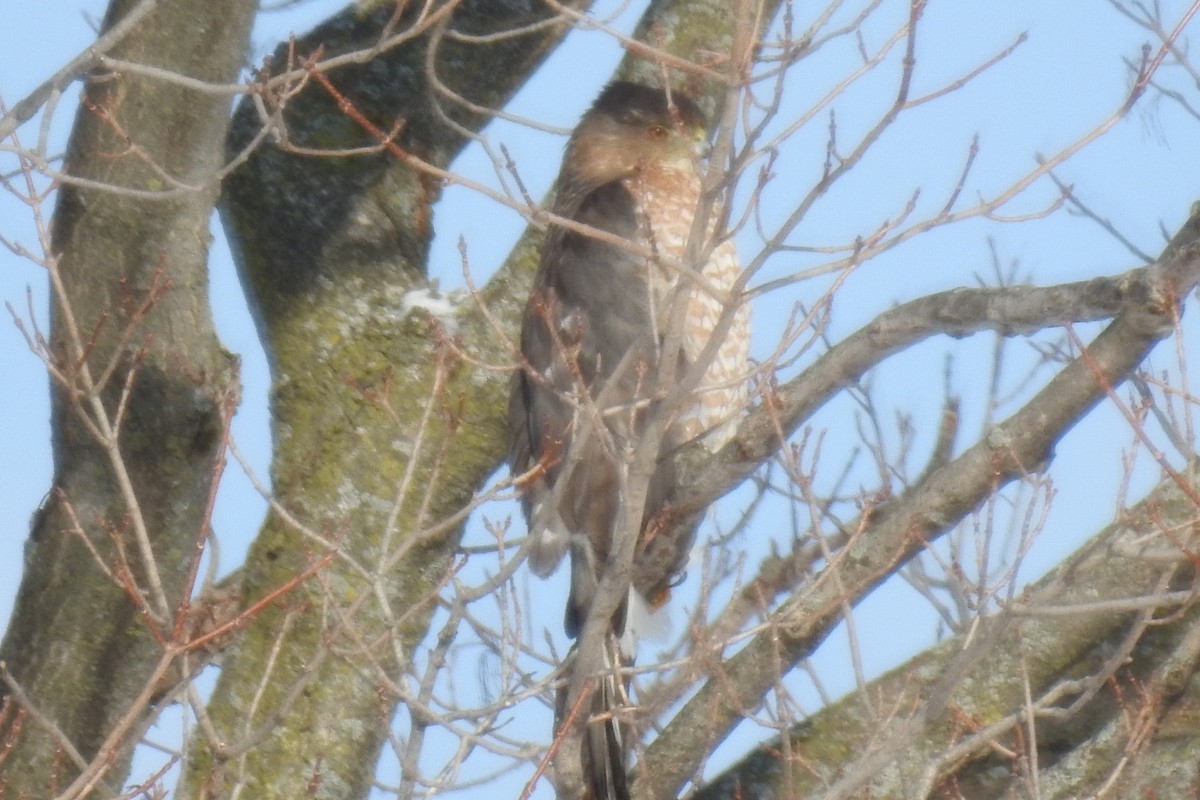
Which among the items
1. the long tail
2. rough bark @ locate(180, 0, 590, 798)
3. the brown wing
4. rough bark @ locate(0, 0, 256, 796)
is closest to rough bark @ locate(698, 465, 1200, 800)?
the long tail

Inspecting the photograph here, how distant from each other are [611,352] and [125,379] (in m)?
1.48

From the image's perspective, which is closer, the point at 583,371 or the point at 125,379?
the point at 125,379

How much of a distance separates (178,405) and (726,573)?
1624 mm

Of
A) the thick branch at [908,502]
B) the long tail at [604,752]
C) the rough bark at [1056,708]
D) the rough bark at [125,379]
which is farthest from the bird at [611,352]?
the rough bark at [125,379]

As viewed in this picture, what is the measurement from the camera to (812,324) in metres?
3.20

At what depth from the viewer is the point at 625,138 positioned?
5.52 m

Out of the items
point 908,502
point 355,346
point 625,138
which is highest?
point 625,138

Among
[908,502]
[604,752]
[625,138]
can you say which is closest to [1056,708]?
[908,502]

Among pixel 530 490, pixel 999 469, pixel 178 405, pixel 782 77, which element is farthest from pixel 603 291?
pixel 782 77

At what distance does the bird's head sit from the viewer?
5410 mm

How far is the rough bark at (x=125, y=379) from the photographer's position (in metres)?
3.73

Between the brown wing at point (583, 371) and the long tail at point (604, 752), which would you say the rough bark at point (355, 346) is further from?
the long tail at point (604, 752)

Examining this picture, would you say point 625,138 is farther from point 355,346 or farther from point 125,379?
point 125,379

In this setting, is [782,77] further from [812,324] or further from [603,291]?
[603,291]
